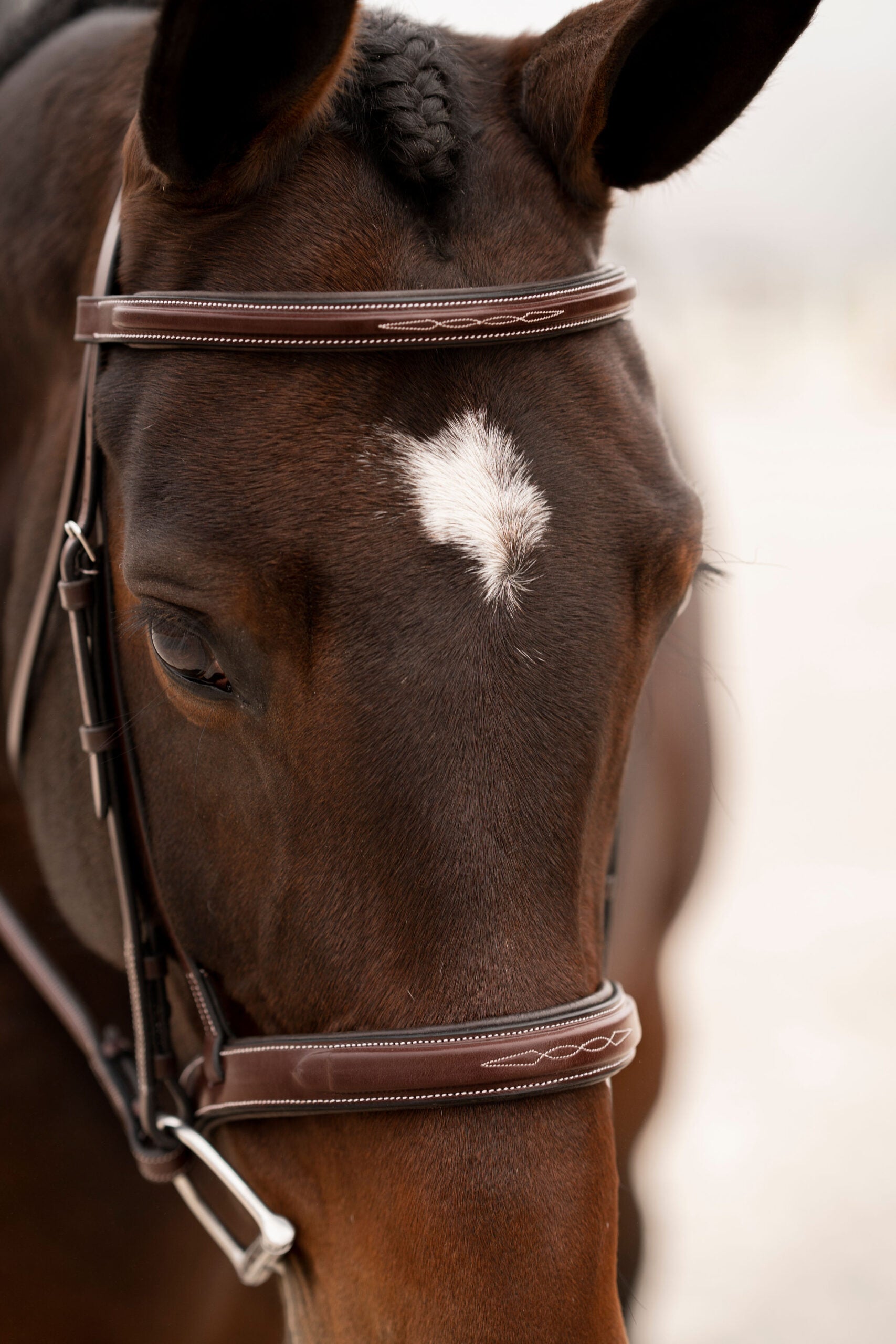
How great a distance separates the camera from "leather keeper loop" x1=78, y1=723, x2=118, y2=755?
1.34 m

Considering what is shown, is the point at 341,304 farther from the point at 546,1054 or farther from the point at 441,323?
the point at 546,1054

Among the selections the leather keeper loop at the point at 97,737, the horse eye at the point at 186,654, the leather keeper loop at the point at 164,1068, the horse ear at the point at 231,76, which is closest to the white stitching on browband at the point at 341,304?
the horse ear at the point at 231,76

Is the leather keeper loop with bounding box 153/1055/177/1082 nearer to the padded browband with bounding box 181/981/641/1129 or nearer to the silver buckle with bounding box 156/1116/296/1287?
the silver buckle with bounding box 156/1116/296/1287

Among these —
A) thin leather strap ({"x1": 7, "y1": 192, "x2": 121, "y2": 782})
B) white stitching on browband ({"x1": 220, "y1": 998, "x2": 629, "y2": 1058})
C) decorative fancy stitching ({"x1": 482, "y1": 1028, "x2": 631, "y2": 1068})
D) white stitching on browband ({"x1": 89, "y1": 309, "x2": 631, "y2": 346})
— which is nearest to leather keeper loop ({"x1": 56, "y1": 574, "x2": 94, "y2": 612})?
thin leather strap ({"x1": 7, "y1": 192, "x2": 121, "y2": 782})

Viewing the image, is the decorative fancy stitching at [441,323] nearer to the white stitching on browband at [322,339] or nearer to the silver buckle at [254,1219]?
the white stitching on browband at [322,339]

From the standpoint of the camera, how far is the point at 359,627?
104 cm

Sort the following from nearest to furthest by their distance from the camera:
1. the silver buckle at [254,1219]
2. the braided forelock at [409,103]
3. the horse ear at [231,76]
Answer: the horse ear at [231,76] < the braided forelock at [409,103] < the silver buckle at [254,1219]

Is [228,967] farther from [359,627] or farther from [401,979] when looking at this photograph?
[359,627]

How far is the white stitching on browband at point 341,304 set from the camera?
1.10 meters

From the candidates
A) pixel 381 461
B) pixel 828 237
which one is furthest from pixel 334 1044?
pixel 828 237

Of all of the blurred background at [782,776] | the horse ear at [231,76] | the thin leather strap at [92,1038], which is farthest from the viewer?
the blurred background at [782,776]

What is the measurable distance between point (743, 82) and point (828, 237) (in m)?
12.8

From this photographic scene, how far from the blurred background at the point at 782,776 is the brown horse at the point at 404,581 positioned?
0.90 ft

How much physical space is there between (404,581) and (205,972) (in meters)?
0.61
